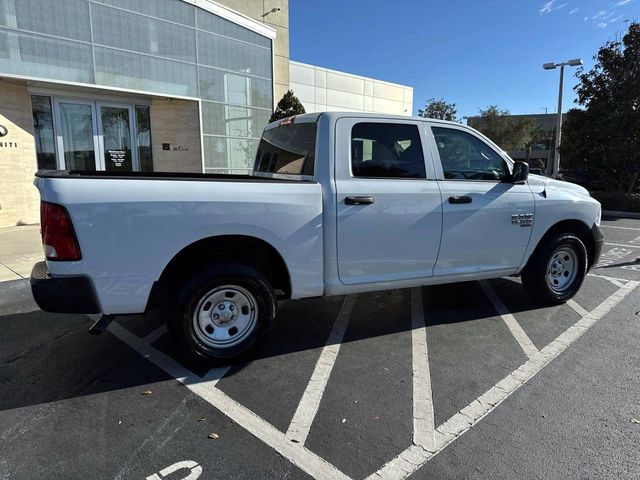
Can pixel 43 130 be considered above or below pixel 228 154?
above

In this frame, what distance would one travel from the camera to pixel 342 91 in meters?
20.9

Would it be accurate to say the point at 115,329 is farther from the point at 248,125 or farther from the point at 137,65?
the point at 248,125

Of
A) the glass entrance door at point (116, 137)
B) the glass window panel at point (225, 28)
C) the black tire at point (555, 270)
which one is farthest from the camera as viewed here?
the glass window panel at point (225, 28)

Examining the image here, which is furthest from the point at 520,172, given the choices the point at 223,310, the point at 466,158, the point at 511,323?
the point at 223,310

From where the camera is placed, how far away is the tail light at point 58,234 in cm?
292

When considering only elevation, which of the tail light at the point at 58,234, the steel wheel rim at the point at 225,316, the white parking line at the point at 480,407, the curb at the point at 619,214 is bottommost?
the white parking line at the point at 480,407

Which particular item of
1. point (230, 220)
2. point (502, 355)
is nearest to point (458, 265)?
point (502, 355)

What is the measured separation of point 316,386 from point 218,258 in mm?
1249

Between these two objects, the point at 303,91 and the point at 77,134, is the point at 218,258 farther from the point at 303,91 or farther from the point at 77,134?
the point at 303,91

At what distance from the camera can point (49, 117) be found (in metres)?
10.9

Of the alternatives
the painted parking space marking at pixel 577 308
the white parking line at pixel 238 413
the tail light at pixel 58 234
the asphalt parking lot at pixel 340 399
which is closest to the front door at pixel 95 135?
the asphalt parking lot at pixel 340 399

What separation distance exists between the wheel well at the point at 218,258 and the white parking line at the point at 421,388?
1232 millimetres

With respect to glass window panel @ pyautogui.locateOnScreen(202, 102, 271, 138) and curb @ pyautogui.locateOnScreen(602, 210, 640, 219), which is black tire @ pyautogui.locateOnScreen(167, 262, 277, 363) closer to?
glass window panel @ pyautogui.locateOnScreen(202, 102, 271, 138)

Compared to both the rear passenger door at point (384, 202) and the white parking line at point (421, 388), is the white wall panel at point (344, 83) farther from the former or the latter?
the white parking line at point (421, 388)
